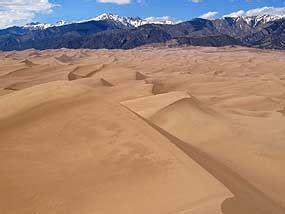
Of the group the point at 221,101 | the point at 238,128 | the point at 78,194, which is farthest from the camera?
the point at 221,101

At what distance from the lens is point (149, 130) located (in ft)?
32.1

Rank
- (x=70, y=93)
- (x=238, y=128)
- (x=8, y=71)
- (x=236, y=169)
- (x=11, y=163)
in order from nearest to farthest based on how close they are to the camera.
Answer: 1. (x=11, y=163)
2. (x=236, y=169)
3. (x=238, y=128)
4. (x=70, y=93)
5. (x=8, y=71)

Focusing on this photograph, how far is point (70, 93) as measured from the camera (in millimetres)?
13406

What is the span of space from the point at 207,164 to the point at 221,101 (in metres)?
14.3

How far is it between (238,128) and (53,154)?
227 inches

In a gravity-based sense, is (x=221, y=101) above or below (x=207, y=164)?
below

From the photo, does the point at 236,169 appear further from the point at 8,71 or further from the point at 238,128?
the point at 8,71

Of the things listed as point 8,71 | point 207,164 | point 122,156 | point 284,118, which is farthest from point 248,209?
point 8,71

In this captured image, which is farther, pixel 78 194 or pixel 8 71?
pixel 8 71

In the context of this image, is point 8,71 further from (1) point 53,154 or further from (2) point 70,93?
(1) point 53,154

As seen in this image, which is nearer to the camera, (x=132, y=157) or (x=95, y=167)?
(x=95, y=167)

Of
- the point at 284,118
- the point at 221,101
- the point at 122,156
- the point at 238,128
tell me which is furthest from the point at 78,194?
the point at 221,101

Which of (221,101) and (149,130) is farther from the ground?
(149,130)

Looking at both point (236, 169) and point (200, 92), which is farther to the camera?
point (200, 92)
